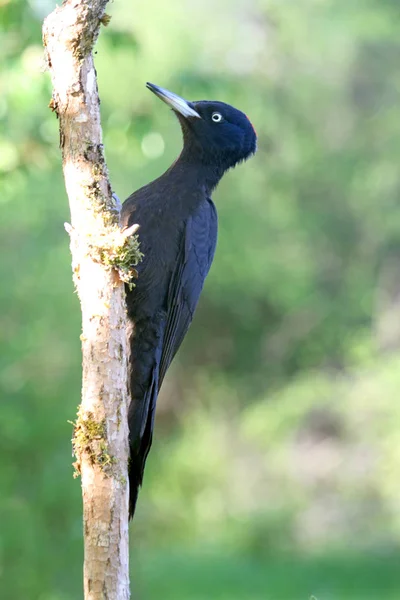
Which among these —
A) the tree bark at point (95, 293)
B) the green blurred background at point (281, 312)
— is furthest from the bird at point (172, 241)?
the green blurred background at point (281, 312)

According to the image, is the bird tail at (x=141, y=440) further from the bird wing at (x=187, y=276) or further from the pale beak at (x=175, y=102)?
the pale beak at (x=175, y=102)

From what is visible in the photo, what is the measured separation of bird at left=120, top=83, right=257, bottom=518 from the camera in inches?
169

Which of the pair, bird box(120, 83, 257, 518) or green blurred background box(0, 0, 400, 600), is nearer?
bird box(120, 83, 257, 518)

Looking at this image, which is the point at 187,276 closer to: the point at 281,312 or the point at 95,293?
the point at 95,293

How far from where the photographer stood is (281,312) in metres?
20.4

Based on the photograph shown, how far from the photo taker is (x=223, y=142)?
4969mm

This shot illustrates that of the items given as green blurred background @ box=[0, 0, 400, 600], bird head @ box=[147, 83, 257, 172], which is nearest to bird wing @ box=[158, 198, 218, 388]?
bird head @ box=[147, 83, 257, 172]

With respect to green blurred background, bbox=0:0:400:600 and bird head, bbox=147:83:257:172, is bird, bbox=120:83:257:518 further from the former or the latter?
green blurred background, bbox=0:0:400:600

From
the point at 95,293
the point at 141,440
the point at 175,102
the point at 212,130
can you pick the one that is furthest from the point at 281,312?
the point at 95,293

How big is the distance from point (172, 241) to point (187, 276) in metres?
0.17

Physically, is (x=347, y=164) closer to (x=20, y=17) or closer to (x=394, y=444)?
(x=394, y=444)

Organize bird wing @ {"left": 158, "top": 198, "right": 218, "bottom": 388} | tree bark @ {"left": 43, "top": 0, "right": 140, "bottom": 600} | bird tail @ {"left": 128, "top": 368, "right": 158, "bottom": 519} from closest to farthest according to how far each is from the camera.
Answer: tree bark @ {"left": 43, "top": 0, "right": 140, "bottom": 600}
bird tail @ {"left": 128, "top": 368, "right": 158, "bottom": 519}
bird wing @ {"left": 158, "top": 198, "right": 218, "bottom": 388}

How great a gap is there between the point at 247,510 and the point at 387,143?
716 centimetres

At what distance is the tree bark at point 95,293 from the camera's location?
3.05 meters
